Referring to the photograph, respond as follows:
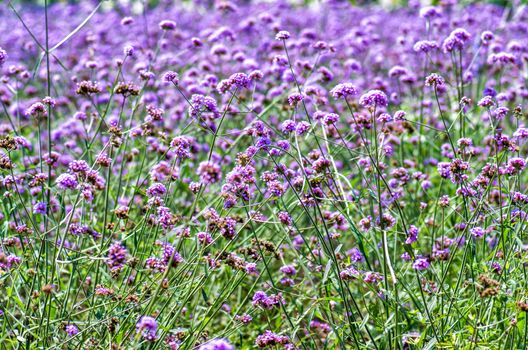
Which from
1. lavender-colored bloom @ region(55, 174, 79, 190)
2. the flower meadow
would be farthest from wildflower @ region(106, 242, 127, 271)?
lavender-colored bloom @ region(55, 174, 79, 190)

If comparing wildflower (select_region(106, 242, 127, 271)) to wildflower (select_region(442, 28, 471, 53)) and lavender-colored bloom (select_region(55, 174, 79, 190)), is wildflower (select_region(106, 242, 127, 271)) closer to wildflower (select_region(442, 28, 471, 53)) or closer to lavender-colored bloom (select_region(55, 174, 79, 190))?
lavender-colored bloom (select_region(55, 174, 79, 190))

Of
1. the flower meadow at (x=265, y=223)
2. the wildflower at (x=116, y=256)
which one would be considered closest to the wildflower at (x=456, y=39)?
the flower meadow at (x=265, y=223)

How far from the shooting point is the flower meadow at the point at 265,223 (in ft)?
7.96

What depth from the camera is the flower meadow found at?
95.5 inches

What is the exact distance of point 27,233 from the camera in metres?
2.75

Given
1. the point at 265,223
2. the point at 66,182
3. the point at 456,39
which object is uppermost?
the point at 456,39

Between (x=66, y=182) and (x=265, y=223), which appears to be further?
(x=265, y=223)

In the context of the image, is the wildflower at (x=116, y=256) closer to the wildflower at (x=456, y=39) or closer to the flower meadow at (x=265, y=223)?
the flower meadow at (x=265, y=223)

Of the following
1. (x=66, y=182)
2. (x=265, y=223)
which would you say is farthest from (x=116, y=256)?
(x=265, y=223)

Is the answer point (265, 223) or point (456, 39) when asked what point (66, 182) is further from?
point (456, 39)

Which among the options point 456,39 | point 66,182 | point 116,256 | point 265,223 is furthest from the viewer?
point 456,39

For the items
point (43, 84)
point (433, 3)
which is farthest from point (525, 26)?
point (43, 84)

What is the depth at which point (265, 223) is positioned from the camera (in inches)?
114

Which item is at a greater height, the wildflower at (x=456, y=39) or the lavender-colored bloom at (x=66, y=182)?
the wildflower at (x=456, y=39)
